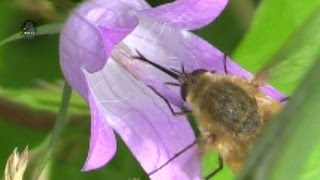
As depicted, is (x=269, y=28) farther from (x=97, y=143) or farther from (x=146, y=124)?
(x=97, y=143)

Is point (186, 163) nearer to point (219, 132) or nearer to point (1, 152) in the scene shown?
point (219, 132)

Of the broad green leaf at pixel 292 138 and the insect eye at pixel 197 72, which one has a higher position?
the broad green leaf at pixel 292 138

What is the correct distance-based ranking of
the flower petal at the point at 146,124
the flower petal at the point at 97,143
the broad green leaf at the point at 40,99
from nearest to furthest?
the flower petal at the point at 97,143
the flower petal at the point at 146,124
the broad green leaf at the point at 40,99

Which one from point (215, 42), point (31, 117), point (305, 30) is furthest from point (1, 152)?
point (305, 30)

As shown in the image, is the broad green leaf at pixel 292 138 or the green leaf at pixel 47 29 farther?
the green leaf at pixel 47 29

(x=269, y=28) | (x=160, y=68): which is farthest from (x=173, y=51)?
(x=269, y=28)

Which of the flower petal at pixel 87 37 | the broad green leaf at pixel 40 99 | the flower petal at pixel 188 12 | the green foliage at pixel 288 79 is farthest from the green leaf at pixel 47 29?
the broad green leaf at pixel 40 99

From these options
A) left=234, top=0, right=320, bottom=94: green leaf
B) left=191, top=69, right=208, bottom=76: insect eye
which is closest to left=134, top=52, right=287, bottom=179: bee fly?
left=191, top=69, right=208, bottom=76: insect eye

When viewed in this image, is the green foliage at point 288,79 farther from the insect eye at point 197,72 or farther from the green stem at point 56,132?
the green stem at point 56,132
